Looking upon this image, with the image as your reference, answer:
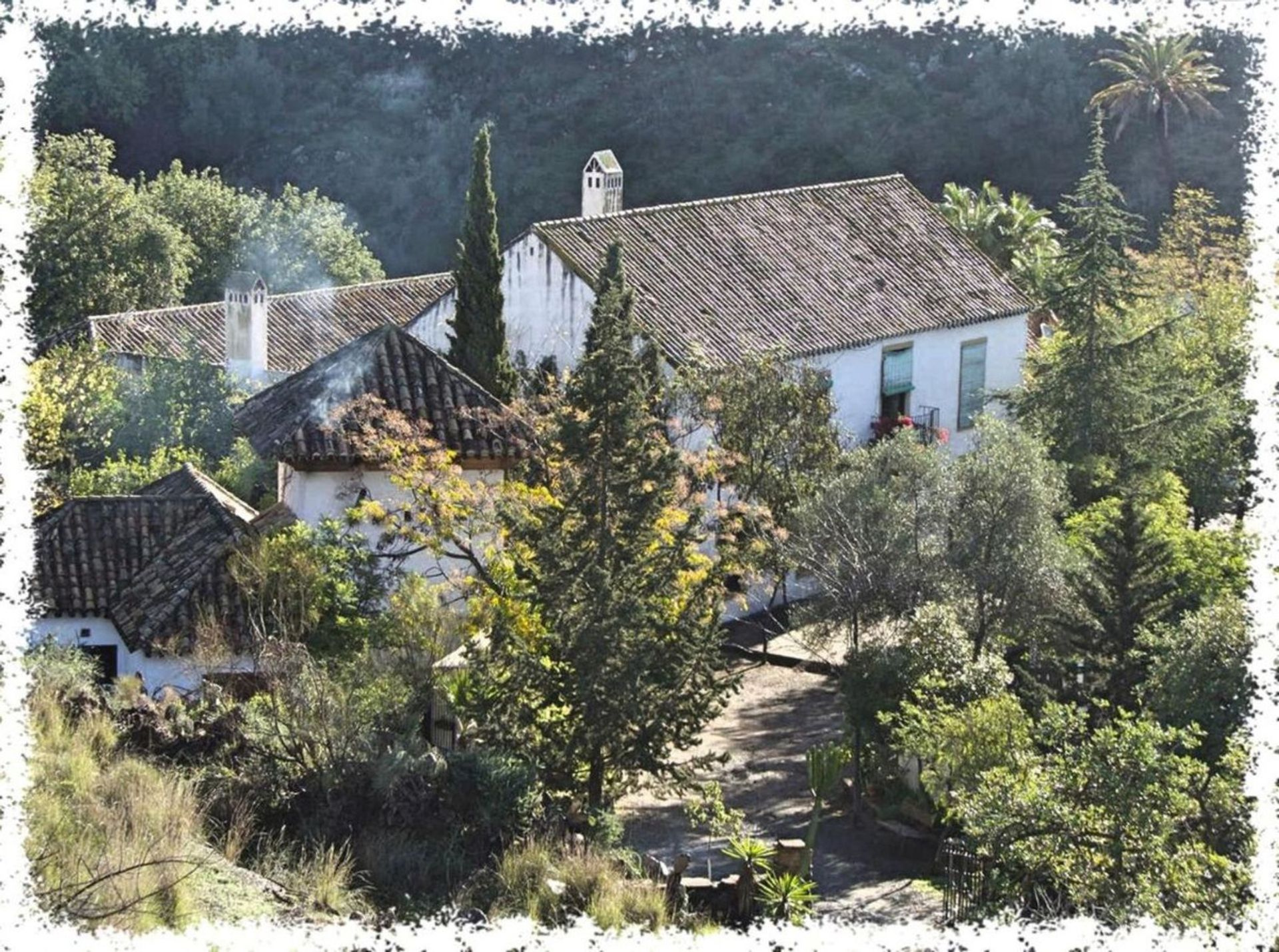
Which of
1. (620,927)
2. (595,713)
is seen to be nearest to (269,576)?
(595,713)

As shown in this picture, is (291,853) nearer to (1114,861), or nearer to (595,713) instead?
(595,713)

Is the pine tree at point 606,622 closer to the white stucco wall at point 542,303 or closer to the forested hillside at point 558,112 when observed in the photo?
the white stucco wall at point 542,303

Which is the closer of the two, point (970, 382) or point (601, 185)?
point (970, 382)

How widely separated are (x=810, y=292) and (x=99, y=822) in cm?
2346

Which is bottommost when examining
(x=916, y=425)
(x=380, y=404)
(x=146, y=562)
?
(x=146, y=562)

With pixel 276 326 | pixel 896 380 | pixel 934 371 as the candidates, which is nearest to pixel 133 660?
pixel 896 380

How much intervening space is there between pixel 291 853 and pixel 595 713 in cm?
336

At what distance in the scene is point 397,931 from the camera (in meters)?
12.3

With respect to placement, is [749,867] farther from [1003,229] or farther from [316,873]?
[1003,229]

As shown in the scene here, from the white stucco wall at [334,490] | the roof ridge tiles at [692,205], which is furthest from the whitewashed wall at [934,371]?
the white stucco wall at [334,490]

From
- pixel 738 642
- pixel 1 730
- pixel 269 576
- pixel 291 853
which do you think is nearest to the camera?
pixel 1 730

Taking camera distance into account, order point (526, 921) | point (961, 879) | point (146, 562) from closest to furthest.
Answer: point (526, 921)
point (961, 879)
point (146, 562)

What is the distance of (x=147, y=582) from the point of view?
912 inches

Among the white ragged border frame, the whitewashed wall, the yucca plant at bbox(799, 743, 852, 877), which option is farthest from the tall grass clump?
the whitewashed wall
